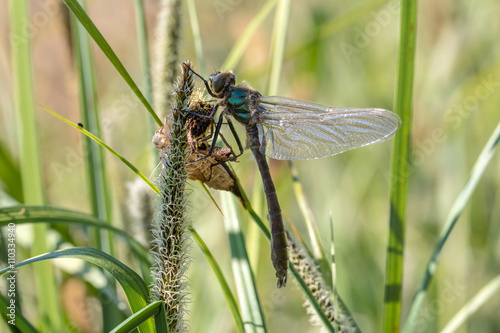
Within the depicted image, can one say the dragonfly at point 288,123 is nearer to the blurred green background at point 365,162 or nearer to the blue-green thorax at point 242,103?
the blue-green thorax at point 242,103

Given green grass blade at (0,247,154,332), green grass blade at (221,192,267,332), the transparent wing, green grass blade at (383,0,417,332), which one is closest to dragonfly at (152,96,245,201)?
green grass blade at (221,192,267,332)

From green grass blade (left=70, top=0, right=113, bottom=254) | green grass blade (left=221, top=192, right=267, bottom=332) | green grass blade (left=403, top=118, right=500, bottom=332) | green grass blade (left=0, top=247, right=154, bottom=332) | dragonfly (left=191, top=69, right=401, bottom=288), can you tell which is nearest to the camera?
green grass blade (left=0, top=247, right=154, bottom=332)

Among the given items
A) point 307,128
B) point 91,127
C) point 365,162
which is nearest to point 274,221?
point 307,128

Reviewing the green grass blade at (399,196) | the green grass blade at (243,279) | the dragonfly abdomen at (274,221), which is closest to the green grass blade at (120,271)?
the green grass blade at (243,279)

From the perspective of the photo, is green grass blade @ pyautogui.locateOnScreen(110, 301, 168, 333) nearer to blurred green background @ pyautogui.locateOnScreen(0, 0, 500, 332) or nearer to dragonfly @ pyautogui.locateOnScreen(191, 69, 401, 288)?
dragonfly @ pyautogui.locateOnScreen(191, 69, 401, 288)

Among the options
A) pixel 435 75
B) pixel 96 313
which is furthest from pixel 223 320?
pixel 435 75

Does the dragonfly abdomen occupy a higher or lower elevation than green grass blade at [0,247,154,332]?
higher
